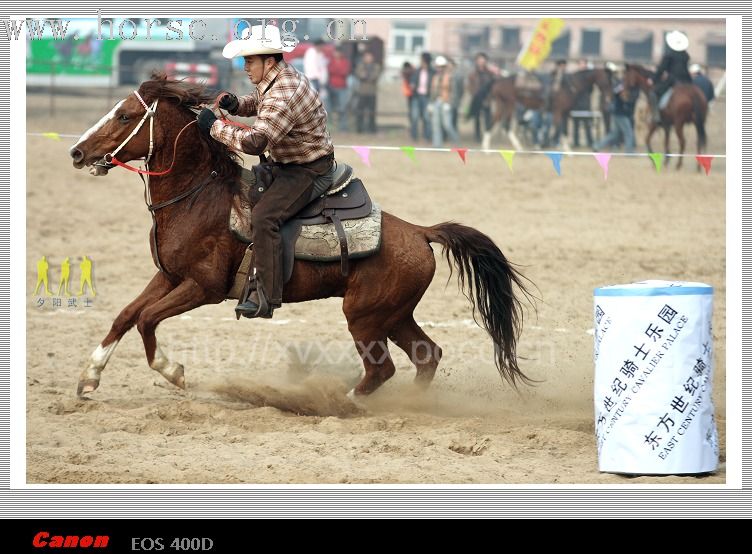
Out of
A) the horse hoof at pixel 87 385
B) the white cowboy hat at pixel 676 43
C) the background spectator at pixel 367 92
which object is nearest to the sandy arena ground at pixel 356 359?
the horse hoof at pixel 87 385

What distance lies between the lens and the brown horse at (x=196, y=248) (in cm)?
689

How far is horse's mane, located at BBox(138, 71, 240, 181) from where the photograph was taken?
6.90 m

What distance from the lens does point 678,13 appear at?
6.18 metres

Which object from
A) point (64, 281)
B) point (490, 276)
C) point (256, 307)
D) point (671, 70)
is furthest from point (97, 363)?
point (671, 70)

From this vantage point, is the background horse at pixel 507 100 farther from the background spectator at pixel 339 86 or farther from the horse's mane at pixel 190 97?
the horse's mane at pixel 190 97

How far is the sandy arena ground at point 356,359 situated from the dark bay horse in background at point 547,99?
3965 mm

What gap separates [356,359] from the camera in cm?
841

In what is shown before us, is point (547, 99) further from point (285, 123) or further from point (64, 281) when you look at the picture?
point (285, 123)

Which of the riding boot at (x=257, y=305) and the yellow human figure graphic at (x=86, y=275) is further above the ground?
the riding boot at (x=257, y=305)

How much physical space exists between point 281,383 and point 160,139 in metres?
1.85

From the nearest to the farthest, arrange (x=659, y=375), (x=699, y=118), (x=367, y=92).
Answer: (x=659, y=375), (x=699, y=118), (x=367, y=92)

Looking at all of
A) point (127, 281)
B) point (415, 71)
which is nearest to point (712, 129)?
point (415, 71)

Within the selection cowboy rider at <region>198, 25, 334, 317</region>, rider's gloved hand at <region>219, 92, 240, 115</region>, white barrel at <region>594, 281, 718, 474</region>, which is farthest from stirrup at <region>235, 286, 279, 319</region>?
white barrel at <region>594, 281, 718, 474</region>

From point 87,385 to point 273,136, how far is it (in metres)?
1.94
